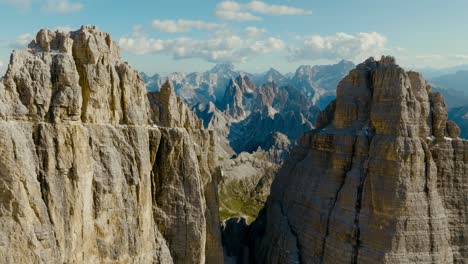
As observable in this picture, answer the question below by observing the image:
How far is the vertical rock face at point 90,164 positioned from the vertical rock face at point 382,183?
13.4 meters

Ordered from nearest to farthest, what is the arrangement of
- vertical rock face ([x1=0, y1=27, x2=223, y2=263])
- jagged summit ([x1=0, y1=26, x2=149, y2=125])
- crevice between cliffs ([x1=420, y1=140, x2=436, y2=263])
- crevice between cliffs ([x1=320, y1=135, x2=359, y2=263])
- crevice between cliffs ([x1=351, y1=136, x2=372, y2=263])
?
vertical rock face ([x1=0, y1=27, x2=223, y2=263])
jagged summit ([x1=0, y1=26, x2=149, y2=125])
crevice between cliffs ([x1=420, y1=140, x2=436, y2=263])
crevice between cliffs ([x1=351, y1=136, x2=372, y2=263])
crevice between cliffs ([x1=320, y1=135, x2=359, y2=263])

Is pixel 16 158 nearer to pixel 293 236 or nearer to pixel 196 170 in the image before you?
pixel 196 170

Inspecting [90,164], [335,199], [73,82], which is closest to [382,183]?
[335,199]

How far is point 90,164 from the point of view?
28.2 m

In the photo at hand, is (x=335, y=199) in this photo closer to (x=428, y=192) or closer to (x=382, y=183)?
(x=382, y=183)

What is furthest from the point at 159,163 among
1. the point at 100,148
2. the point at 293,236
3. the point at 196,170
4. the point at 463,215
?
the point at 463,215

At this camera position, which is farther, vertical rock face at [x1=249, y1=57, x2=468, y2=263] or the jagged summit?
vertical rock face at [x1=249, y1=57, x2=468, y2=263]

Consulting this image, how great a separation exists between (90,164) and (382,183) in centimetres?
2753

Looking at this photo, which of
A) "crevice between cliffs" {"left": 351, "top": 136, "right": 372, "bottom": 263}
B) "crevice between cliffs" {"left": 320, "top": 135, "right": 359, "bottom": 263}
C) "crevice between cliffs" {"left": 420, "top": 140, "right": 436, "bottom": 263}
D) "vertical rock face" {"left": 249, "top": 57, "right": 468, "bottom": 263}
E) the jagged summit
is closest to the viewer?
the jagged summit

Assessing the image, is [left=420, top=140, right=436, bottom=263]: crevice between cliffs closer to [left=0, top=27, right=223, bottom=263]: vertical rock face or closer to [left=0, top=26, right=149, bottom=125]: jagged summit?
[left=0, top=27, right=223, bottom=263]: vertical rock face

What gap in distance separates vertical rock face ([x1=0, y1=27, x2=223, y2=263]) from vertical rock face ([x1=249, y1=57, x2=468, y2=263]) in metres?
13.4

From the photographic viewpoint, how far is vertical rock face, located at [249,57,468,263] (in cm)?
3797

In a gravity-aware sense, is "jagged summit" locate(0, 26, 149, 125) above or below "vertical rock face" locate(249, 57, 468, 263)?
above

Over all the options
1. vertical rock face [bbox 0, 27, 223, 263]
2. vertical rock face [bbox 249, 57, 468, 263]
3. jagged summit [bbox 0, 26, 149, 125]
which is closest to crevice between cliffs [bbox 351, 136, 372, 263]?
vertical rock face [bbox 249, 57, 468, 263]
